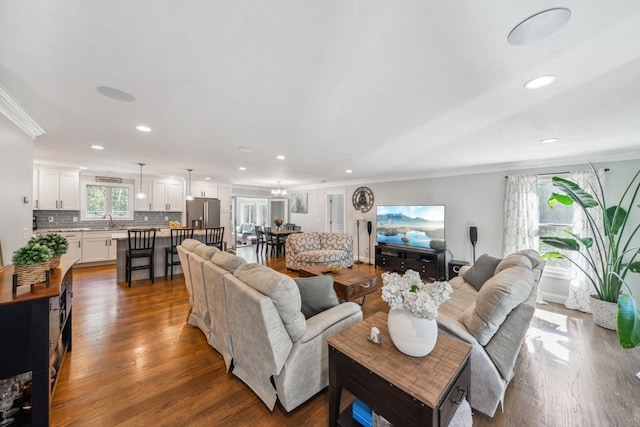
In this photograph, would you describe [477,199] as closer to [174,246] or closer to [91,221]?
[174,246]

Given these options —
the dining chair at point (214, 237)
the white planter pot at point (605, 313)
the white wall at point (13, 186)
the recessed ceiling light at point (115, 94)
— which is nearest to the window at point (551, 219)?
the white planter pot at point (605, 313)

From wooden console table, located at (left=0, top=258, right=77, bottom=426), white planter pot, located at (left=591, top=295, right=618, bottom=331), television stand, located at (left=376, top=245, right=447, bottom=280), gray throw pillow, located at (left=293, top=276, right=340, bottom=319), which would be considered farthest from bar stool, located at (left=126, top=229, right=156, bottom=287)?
white planter pot, located at (left=591, top=295, right=618, bottom=331)

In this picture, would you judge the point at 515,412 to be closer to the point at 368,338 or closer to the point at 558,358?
the point at 558,358

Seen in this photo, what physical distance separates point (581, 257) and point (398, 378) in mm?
4424

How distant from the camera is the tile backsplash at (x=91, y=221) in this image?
17.6 feet

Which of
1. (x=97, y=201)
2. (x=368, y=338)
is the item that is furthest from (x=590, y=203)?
(x=97, y=201)

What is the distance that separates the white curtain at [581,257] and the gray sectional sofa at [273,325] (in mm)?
3959

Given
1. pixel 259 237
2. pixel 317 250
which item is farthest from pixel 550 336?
pixel 259 237

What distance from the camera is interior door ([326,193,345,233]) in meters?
7.48

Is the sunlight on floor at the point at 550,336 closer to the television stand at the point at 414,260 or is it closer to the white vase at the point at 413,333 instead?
the television stand at the point at 414,260

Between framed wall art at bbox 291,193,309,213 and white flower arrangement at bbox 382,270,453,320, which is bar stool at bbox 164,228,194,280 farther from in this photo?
white flower arrangement at bbox 382,270,453,320

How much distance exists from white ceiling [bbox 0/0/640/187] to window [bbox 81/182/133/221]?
11.8 feet

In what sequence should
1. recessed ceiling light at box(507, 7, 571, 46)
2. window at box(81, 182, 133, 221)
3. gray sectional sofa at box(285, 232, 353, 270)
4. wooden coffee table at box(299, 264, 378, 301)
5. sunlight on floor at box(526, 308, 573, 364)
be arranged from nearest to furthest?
recessed ceiling light at box(507, 7, 571, 46), sunlight on floor at box(526, 308, 573, 364), wooden coffee table at box(299, 264, 378, 301), gray sectional sofa at box(285, 232, 353, 270), window at box(81, 182, 133, 221)

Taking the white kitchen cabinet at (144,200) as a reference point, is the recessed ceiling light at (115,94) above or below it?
above
